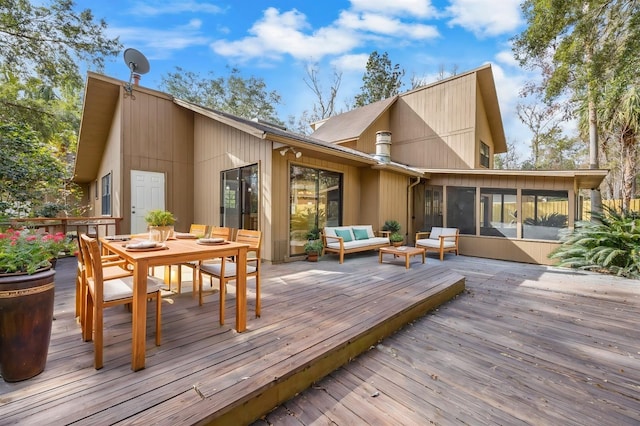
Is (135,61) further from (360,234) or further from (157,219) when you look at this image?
(360,234)

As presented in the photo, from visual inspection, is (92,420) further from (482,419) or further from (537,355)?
(537,355)

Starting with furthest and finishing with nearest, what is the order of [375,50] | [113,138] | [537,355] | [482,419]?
[375,50] → [113,138] → [537,355] → [482,419]

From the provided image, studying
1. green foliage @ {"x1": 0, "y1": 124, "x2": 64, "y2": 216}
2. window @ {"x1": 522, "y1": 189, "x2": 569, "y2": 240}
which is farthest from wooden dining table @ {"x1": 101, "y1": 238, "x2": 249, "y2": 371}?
window @ {"x1": 522, "y1": 189, "x2": 569, "y2": 240}

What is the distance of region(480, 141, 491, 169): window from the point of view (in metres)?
10.2

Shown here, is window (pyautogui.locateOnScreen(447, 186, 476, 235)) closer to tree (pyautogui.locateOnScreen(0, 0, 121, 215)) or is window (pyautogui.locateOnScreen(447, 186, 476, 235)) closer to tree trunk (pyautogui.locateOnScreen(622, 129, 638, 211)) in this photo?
tree trunk (pyautogui.locateOnScreen(622, 129, 638, 211))

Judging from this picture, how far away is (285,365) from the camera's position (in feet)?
6.28

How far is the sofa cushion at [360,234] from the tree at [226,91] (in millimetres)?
15122

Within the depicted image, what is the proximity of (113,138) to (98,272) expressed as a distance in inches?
289

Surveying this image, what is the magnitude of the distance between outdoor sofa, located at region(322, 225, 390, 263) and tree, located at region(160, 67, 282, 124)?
49.7ft

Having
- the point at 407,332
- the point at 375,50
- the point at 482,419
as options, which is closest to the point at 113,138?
the point at 407,332

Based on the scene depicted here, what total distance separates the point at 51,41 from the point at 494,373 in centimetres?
1249

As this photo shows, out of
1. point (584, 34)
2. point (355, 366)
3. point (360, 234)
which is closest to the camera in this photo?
point (355, 366)

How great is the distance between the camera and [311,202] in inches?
254

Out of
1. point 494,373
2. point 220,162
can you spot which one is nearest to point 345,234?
point 220,162
